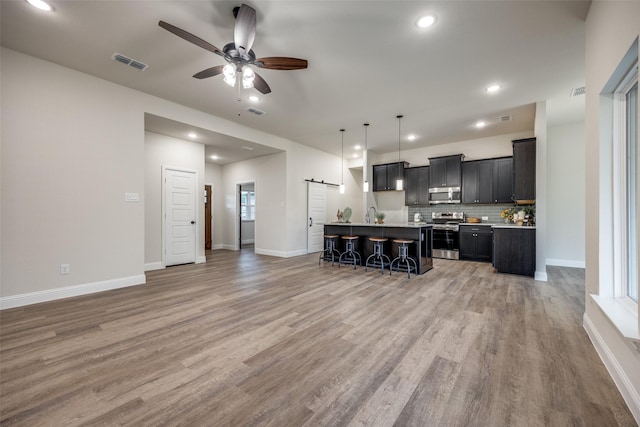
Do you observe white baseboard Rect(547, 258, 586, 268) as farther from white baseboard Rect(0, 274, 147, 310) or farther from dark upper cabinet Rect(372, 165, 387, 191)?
white baseboard Rect(0, 274, 147, 310)

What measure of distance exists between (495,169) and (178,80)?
6936mm

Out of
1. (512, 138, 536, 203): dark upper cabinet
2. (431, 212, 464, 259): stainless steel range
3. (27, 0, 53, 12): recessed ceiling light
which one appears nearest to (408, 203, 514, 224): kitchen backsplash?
(431, 212, 464, 259): stainless steel range

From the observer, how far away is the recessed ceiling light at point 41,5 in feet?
7.77

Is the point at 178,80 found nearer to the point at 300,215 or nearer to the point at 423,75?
the point at 423,75

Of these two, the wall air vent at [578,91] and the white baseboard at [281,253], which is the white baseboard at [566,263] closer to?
the wall air vent at [578,91]

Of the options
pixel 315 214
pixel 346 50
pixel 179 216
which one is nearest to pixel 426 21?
pixel 346 50

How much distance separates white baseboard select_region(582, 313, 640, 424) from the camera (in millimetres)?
1457

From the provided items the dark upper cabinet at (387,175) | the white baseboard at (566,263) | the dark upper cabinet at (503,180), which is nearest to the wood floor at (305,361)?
the white baseboard at (566,263)

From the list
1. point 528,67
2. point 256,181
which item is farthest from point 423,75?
point 256,181

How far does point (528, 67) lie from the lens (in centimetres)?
341

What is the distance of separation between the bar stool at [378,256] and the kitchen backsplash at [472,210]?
2.86 metres

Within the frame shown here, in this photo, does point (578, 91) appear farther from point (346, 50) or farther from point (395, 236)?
point (346, 50)

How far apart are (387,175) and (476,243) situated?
3068mm

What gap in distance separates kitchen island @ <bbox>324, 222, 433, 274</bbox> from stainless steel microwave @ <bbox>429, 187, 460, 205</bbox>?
6.30 ft
